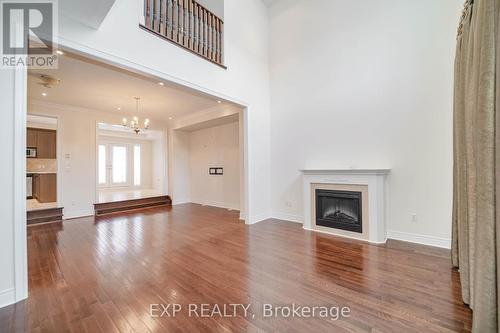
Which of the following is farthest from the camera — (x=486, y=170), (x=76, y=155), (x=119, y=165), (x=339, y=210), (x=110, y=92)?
(x=119, y=165)

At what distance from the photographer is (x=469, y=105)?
1.69m

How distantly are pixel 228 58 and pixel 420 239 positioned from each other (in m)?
4.87

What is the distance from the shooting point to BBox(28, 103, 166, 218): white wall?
5.63 meters

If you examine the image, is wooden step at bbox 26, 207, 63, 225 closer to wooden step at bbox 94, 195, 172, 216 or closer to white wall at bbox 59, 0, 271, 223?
wooden step at bbox 94, 195, 172, 216

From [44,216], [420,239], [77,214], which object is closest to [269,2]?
[420,239]

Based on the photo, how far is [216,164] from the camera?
7.16 meters

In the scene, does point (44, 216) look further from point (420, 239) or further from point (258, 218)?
point (420, 239)

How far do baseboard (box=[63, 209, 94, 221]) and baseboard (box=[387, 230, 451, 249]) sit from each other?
7.45 m

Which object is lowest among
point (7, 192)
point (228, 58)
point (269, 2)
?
point (7, 192)

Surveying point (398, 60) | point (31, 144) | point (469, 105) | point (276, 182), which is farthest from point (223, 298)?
point (31, 144)

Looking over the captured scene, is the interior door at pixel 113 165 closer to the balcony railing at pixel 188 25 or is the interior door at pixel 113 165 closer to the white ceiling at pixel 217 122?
the white ceiling at pixel 217 122

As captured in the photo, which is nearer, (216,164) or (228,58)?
(228,58)

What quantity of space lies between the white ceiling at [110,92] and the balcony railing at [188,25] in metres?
0.79

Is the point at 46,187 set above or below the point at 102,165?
below
